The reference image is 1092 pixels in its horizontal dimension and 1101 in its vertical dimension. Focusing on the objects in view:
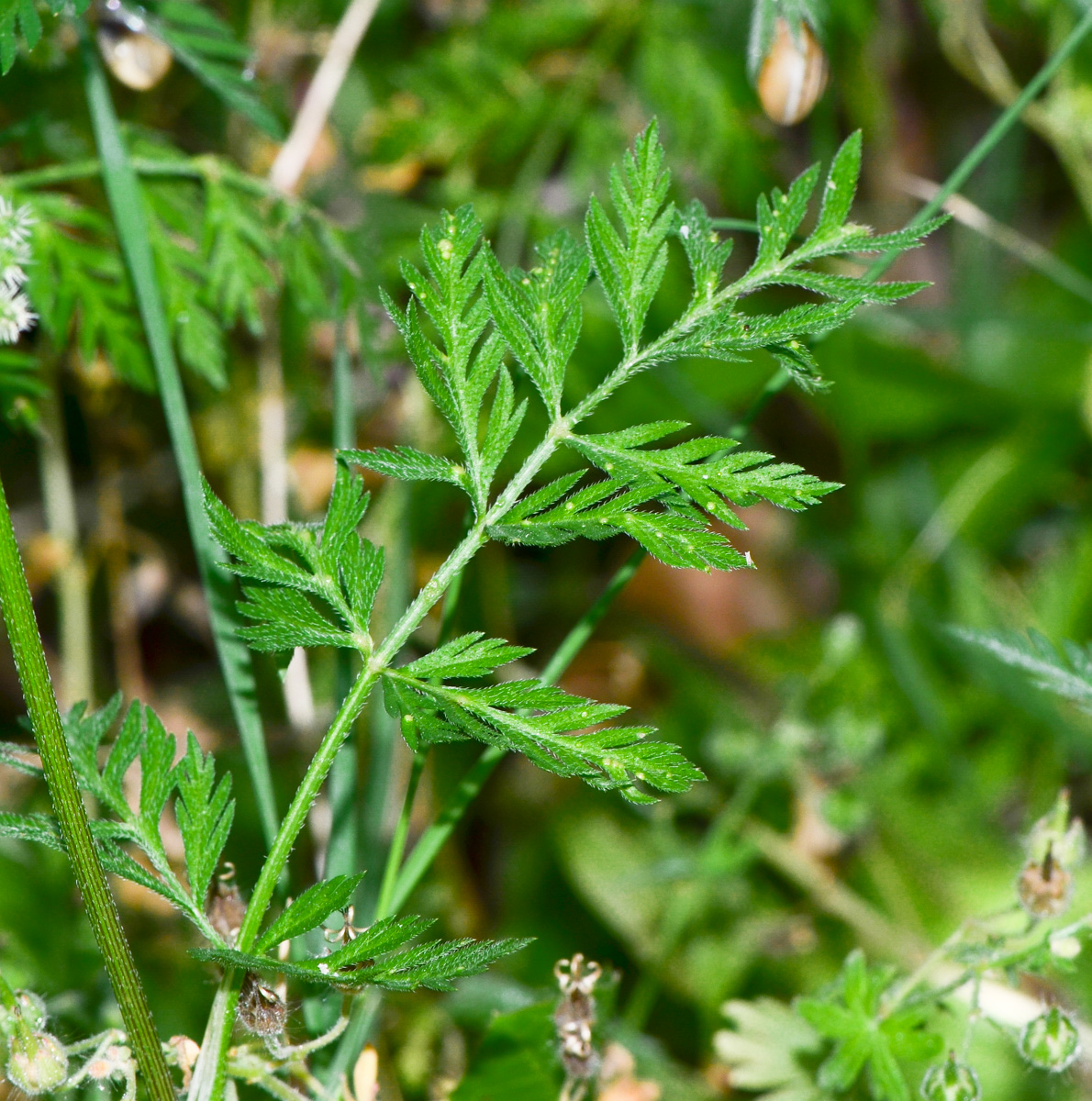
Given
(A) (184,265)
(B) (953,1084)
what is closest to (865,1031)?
(B) (953,1084)

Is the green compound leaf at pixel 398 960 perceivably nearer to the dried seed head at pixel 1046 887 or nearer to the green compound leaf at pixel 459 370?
the green compound leaf at pixel 459 370

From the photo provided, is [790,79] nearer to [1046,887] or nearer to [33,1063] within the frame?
[1046,887]

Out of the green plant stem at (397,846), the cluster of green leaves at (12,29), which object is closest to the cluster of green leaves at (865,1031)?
the green plant stem at (397,846)

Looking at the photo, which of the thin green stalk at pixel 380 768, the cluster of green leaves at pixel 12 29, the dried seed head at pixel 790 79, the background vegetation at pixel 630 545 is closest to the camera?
the cluster of green leaves at pixel 12 29

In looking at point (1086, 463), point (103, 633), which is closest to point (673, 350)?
point (103, 633)

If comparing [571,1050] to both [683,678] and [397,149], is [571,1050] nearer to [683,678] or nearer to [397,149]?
[683,678]
